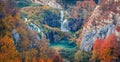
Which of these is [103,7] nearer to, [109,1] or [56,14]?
[109,1]

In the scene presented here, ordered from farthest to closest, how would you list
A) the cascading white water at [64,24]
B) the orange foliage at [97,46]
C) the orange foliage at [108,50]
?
the cascading white water at [64,24]
the orange foliage at [97,46]
the orange foliage at [108,50]

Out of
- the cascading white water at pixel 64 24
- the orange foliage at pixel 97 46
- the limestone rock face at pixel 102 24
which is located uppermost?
the limestone rock face at pixel 102 24

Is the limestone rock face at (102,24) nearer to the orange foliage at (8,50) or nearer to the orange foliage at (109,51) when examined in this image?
the orange foliage at (109,51)

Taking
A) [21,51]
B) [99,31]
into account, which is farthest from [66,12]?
[21,51]

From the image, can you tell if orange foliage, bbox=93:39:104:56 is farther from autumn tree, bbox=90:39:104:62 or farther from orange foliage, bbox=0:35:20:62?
orange foliage, bbox=0:35:20:62

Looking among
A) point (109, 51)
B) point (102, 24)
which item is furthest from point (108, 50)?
point (102, 24)

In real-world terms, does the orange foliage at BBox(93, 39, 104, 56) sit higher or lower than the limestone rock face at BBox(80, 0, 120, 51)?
lower

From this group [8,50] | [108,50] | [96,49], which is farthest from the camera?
[96,49]

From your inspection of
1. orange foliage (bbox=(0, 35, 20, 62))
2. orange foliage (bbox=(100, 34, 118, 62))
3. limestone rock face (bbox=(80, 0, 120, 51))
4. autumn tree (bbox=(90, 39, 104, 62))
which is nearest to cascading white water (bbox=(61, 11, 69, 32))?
limestone rock face (bbox=(80, 0, 120, 51))

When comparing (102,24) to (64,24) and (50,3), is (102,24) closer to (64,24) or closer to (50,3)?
(64,24)

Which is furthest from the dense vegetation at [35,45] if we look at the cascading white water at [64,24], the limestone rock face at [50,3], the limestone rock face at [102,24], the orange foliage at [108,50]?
the limestone rock face at [50,3]

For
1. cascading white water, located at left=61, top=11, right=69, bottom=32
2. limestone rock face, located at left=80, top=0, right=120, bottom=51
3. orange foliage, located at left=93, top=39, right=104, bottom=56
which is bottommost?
cascading white water, located at left=61, top=11, right=69, bottom=32
